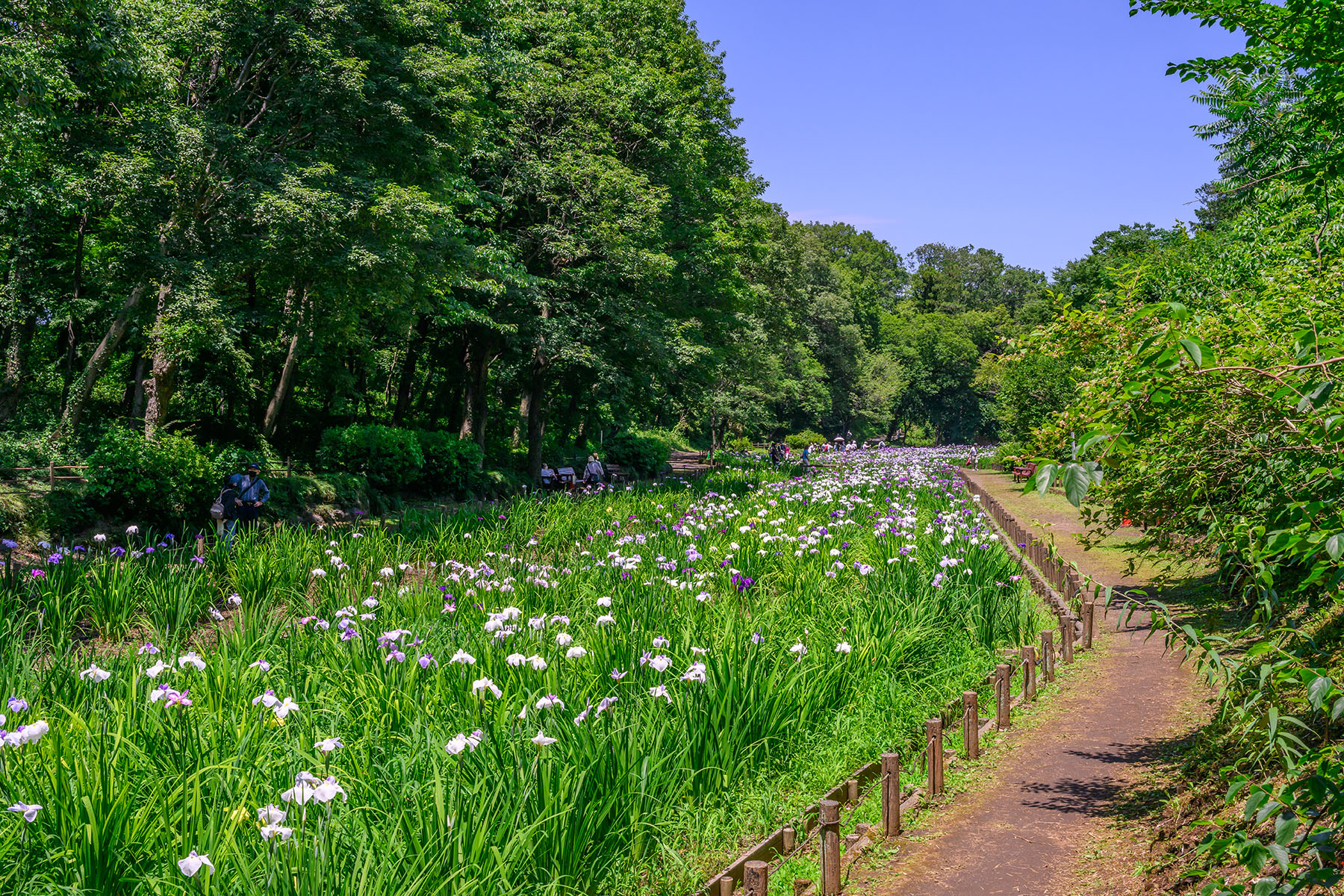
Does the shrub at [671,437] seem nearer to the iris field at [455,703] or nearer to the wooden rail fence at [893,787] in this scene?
the iris field at [455,703]

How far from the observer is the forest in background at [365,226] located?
13086mm

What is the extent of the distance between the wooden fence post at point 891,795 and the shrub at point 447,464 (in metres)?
16.9

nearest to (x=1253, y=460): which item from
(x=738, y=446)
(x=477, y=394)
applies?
(x=477, y=394)

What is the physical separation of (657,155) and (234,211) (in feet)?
41.9

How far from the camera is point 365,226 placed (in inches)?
546

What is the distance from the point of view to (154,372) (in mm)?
15711

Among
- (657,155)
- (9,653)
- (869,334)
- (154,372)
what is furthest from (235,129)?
(869,334)

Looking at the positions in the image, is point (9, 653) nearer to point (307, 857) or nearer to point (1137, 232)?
point (307, 857)

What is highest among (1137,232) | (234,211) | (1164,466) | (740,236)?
(1137,232)

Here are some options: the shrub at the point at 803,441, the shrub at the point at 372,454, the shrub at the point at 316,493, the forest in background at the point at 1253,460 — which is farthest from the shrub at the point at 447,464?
the shrub at the point at 803,441

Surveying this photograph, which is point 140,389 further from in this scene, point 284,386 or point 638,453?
point 638,453

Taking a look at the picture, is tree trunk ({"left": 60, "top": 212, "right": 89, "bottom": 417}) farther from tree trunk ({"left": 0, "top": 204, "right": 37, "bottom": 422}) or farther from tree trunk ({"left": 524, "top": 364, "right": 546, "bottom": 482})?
tree trunk ({"left": 524, "top": 364, "right": 546, "bottom": 482})

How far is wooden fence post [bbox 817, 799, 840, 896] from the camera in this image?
14.6 ft

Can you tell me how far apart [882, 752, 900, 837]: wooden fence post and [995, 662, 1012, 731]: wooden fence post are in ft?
7.57
